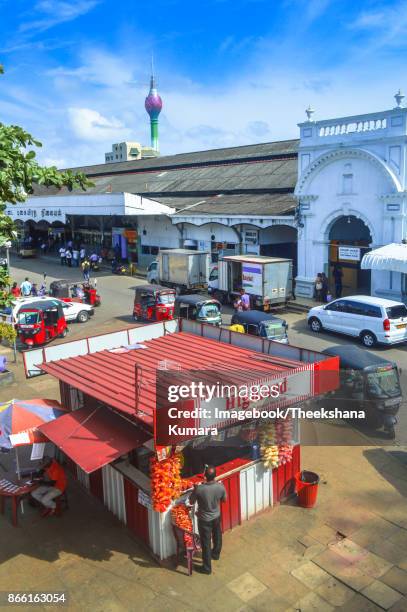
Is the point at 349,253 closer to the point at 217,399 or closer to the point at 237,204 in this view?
the point at 237,204

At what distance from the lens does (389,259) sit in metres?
24.4

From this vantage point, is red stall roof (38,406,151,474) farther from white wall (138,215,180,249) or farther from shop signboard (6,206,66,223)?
shop signboard (6,206,66,223)

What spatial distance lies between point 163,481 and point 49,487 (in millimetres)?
2752

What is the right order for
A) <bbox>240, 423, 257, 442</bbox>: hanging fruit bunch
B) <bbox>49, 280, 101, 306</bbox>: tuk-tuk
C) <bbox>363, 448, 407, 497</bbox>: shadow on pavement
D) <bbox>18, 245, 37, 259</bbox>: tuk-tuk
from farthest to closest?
<bbox>18, 245, 37, 259</bbox>: tuk-tuk
<bbox>49, 280, 101, 306</bbox>: tuk-tuk
<bbox>363, 448, 407, 497</bbox>: shadow on pavement
<bbox>240, 423, 257, 442</bbox>: hanging fruit bunch

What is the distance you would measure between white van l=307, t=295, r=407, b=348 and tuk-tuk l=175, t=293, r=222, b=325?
450cm

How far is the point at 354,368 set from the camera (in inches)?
526

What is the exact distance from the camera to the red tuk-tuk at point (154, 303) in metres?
25.1

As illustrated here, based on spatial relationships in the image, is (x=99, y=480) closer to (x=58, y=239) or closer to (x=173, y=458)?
(x=173, y=458)

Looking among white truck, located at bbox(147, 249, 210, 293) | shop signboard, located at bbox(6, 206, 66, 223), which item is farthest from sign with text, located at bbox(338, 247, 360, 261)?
shop signboard, located at bbox(6, 206, 66, 223)

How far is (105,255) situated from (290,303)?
23877mm

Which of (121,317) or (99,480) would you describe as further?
(121,317)

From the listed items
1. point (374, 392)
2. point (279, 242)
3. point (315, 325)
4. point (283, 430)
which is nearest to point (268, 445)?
point (283, 430)

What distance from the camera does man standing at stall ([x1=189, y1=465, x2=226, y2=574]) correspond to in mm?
8297

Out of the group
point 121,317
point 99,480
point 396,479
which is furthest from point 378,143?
point 99,480
